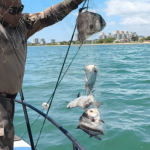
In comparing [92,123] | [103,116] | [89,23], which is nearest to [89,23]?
[89,23]

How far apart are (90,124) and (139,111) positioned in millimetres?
6127

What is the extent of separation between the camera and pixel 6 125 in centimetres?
211

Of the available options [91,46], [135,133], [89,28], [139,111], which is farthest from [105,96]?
[89,28]

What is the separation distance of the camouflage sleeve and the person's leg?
0.89 metres

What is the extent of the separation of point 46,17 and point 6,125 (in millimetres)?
1300

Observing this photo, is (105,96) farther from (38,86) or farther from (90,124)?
(90,124)

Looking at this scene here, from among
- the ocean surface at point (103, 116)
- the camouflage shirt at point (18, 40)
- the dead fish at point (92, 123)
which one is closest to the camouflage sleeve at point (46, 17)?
the camouflage shirt at point (18, 40)

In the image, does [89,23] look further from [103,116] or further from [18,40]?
[103,116]

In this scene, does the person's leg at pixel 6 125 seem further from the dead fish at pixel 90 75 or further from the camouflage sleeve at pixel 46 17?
the dead fish at pixel 90 75

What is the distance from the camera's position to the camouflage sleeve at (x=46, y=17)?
8.30ft

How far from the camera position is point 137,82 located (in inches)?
545

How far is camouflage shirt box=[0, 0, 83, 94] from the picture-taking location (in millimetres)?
2047

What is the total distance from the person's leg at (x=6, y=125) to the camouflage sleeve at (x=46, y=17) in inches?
35.1

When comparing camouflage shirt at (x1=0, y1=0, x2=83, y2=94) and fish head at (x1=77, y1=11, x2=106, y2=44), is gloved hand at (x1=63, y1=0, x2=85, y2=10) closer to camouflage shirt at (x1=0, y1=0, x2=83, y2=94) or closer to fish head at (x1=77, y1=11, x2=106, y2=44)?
camouflage shirt at (x1=0, y1=0, x2=83, y2=94)
